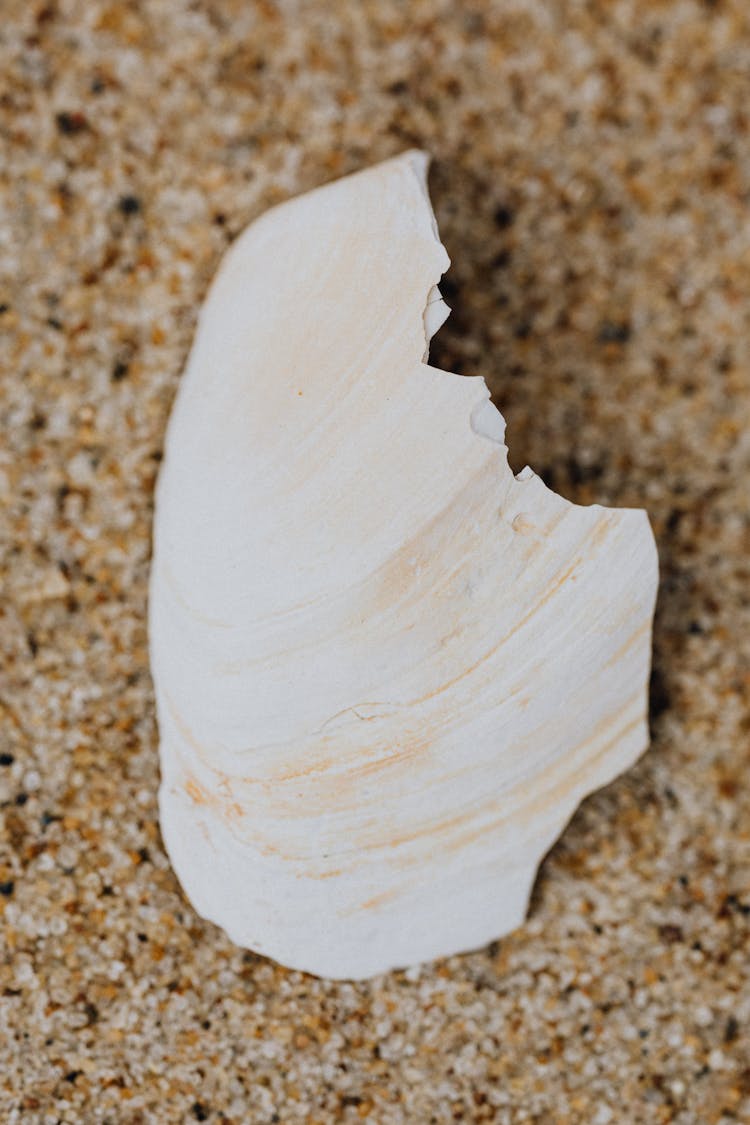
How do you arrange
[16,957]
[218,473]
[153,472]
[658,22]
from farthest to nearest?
[658,22], [153,472], [16,957], [218,473]

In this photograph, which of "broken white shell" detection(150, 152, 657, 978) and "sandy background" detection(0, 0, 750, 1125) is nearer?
"broken white shell" detection(150, 152, 657, 978)

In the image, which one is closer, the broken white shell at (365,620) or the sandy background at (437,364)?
the broken white shell at (365,620)

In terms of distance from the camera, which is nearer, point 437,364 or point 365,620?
point 365,620

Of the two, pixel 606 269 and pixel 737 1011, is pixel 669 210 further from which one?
pixel 737 1011

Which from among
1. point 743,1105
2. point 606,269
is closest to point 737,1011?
point 743,1105
